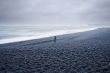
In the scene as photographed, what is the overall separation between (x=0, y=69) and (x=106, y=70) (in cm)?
1004

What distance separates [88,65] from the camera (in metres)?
16.4

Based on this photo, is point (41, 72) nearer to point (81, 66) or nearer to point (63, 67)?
point (63, 67)

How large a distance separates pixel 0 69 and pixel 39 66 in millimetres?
3840

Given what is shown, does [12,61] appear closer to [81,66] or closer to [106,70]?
[81,66]

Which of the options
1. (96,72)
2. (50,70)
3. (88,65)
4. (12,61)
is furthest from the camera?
(12,61)

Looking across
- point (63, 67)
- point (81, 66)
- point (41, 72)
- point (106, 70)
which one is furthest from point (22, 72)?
point (106, 70)

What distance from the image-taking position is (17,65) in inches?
682

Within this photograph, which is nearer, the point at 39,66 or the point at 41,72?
the point at 41,72

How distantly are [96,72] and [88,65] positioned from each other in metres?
2.31

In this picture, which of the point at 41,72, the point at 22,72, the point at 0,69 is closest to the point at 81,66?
the point at 41,72

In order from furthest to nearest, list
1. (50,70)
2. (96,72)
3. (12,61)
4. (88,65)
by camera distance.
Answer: (12,61) < (88,65) < (50,70) < (96,72)

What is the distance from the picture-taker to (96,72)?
1407 cm

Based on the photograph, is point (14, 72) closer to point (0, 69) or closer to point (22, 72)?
point (22, 72)

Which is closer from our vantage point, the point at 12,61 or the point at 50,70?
the point at 50,70
